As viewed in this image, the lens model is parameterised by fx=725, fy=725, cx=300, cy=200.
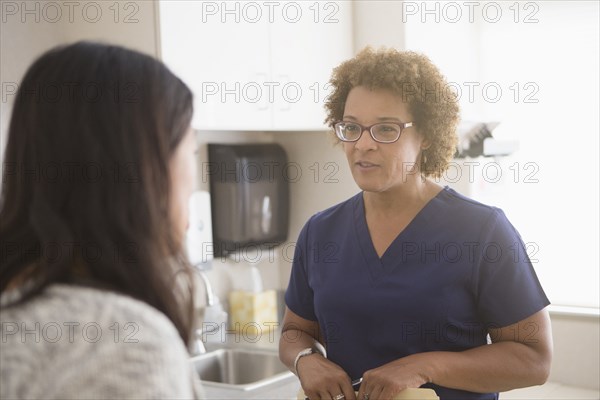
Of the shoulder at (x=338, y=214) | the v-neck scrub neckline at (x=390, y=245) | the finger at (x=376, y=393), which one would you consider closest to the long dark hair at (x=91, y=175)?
the finger at (x=376, y=393)

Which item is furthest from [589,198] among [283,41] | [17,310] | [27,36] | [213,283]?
[17,310]

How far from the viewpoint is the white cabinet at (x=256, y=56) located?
2008mm

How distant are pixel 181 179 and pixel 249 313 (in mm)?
1940

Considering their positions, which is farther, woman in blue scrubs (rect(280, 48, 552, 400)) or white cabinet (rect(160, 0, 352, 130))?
white cabinet (rect(160, 0, 352, 130))

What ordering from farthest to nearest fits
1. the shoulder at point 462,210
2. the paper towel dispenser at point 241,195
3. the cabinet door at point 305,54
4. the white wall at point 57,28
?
the paper towel dispenser at point 241,195
the cabinet door at point 305,54
the white wall at point 57,28
the shoulder at point 462,210

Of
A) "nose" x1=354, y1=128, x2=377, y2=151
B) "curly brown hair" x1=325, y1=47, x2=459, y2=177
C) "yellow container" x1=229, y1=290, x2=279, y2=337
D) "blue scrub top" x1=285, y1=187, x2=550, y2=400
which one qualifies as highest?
"curly brown hair" x1=325, y1=47, x2=459, y2=177

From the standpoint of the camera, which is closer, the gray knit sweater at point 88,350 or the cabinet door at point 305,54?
the gray knit sweater at point 88,350

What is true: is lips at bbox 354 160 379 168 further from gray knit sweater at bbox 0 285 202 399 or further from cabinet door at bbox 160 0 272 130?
gray knit sweater at bbox 0 285 202 399

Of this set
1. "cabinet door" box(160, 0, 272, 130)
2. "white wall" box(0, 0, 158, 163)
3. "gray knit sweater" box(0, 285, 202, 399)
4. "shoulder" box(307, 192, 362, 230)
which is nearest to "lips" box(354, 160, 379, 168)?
"shoulder" box(307, 192, 362, 230)

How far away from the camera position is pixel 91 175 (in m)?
0.70

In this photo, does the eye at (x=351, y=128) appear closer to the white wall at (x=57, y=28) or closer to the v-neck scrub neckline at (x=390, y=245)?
the v-neck scrub neckline at (x=390, y=245)

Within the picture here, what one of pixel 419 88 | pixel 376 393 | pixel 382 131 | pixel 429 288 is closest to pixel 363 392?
pixel 376 393

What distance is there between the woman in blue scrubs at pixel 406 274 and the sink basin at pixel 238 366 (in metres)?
0.81

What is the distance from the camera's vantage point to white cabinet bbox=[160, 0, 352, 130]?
201 centimetres
